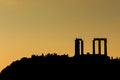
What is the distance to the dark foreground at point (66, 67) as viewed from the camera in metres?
99.3

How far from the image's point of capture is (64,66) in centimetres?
10162

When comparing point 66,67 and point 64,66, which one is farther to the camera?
point 64,66

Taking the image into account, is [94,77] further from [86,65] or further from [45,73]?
[45,73]

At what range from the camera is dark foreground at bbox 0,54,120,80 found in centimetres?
9931

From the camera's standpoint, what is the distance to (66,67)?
101m

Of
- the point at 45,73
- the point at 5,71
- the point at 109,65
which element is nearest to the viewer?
the point at 109,65

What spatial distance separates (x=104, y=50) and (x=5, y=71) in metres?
28.2

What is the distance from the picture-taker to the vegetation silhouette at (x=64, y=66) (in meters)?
99.3

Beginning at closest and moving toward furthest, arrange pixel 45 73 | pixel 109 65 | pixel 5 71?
pixel 109 65, pixel 45 73, pixel 5 71

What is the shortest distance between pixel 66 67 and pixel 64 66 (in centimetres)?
82

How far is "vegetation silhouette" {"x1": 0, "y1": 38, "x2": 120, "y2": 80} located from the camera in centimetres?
9931

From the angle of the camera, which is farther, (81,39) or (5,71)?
(5,71)

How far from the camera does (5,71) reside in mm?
117188

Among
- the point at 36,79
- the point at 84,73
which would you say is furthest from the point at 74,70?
the point at 36,79
